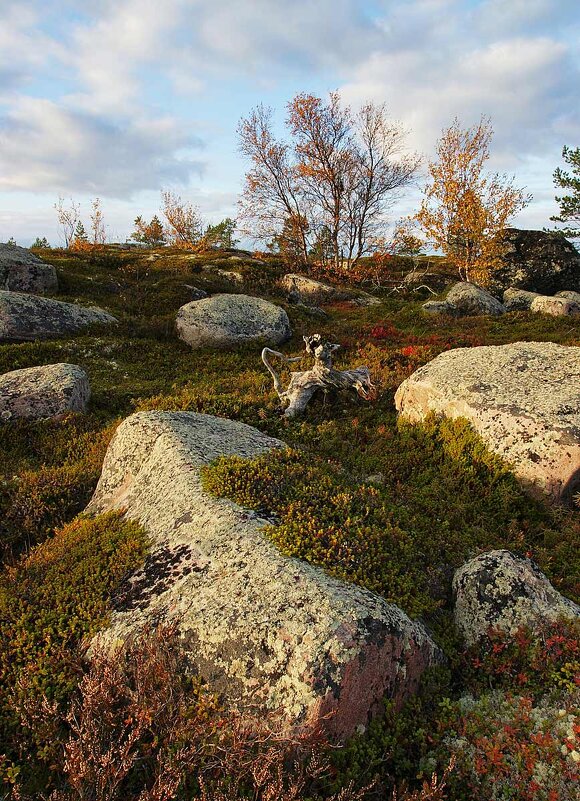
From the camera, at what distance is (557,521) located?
891 cm

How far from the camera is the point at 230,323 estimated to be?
71.1 feet

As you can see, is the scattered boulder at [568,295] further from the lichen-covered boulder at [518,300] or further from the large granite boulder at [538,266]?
the lichen-covered boulder at [518,300]

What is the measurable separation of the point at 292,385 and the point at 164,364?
7.88 metres

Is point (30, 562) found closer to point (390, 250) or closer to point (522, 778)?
point (522, 778)

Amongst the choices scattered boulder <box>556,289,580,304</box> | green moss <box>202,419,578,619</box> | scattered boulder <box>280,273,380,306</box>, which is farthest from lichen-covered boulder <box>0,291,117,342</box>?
scattered boulder <box>556,289,580,304</box>

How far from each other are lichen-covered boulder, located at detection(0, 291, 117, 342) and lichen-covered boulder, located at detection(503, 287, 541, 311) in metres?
30.0

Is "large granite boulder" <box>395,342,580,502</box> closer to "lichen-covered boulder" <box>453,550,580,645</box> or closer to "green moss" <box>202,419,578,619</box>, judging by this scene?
"green moss" <box>202,419,578,619</box>

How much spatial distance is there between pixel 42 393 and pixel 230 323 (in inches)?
401

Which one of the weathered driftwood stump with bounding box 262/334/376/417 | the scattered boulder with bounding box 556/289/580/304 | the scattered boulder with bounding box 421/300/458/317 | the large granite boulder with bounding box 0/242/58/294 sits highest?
the large granite boulder with bounding box 0/242/58/294

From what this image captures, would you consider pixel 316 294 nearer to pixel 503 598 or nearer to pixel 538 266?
pixel 538 266

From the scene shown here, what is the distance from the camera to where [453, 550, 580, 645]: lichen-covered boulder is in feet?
20.4

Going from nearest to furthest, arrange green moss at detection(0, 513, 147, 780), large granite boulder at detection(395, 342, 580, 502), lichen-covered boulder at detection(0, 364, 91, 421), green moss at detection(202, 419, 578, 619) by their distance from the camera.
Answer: green moss at detection(0, 513, 147, 780)
green moss at detection(202, 419, 578, 619)
large granite boulder at detection(395, 342, 580, 502)
lichen-covered boulder at detection(0, 364, 91, 421)

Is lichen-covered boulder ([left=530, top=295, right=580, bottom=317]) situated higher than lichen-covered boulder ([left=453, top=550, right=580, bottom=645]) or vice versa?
lichen-covered boulder ([left=530, top=295, right=580, bottom=317])

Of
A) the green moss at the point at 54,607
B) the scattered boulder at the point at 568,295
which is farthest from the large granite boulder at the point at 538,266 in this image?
the green moss at the point at 54,607
